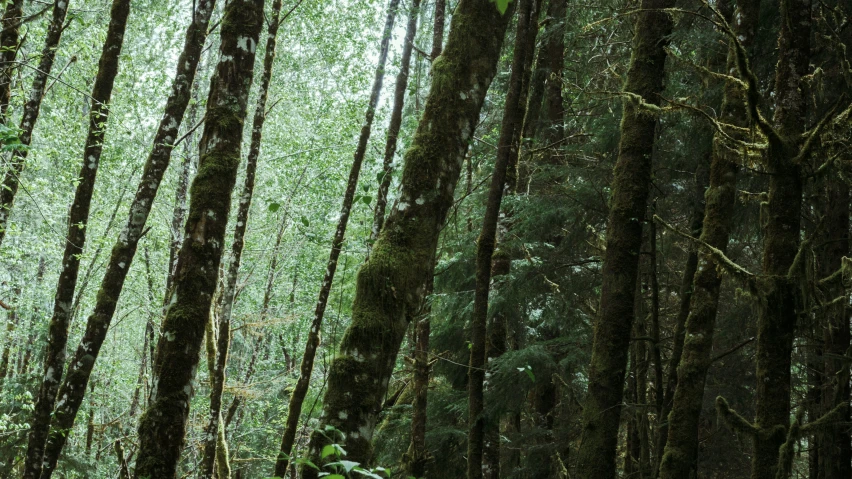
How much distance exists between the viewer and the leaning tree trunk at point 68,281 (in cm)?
659

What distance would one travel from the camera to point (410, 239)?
12.6 ft

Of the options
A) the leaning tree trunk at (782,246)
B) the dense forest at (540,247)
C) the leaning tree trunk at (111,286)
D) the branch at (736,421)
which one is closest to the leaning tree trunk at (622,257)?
the dense forest at (540,247)

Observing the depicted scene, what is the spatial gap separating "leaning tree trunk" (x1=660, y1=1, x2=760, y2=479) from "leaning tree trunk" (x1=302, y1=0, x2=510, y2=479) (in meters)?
2.88

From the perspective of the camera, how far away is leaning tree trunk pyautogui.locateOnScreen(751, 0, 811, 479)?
13.4ft

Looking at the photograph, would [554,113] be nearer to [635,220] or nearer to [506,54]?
[506,54]

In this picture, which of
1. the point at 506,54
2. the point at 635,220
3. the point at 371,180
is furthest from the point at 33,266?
the point at 635,220

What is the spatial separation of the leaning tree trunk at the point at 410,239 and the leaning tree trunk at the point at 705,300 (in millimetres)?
2883

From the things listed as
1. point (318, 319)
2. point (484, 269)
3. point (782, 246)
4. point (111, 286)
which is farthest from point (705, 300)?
point (318, 319)

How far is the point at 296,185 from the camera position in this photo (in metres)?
18.1

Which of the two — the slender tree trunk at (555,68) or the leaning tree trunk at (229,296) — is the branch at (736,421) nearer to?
the slender tree trunk at (555,68)

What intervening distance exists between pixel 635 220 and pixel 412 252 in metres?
2.44

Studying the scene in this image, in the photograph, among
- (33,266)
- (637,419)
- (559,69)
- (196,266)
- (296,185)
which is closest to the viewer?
(196,266)

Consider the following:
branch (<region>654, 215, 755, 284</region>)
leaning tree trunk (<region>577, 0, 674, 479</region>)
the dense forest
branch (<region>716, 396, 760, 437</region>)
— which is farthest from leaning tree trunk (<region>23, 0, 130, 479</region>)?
branch (<region>716, 396, 760, 437</region>)

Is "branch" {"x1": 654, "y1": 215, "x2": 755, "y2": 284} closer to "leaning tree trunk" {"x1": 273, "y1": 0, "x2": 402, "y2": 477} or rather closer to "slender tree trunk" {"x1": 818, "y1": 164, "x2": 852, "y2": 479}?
"slender tree trunk" {"x1": 818, "y1": 164, "x2": 852, "y2": 479}
